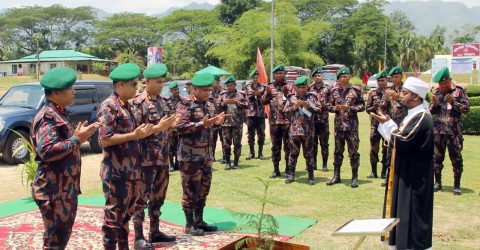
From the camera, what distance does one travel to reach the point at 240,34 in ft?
130

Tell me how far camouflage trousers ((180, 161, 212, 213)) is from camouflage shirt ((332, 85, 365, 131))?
317cm

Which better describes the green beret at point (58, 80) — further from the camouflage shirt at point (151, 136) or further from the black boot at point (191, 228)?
the black boot at point (191, 228)

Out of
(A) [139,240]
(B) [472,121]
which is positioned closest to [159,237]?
(A) [139,240]

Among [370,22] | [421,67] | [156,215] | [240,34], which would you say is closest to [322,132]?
[156,215]

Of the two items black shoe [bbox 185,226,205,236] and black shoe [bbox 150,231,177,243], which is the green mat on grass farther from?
black shoe [bbox 150,231,177,243]

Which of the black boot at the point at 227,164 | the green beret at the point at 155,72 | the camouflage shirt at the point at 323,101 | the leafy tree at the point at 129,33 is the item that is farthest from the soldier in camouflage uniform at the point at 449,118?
the leafy tree at the point at 129,33

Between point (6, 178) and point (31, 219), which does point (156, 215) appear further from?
point (6, 178)

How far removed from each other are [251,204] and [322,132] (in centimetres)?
300

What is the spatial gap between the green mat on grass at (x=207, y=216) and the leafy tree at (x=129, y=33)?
2103 inches

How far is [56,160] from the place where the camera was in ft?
12.8

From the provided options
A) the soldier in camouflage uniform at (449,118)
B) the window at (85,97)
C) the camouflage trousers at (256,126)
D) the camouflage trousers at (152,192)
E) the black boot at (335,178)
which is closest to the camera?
the camouflage trousers at (152,192)

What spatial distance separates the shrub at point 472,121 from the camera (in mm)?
15117

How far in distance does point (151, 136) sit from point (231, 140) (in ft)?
17.4

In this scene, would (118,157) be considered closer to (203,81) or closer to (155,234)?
(155,234)
